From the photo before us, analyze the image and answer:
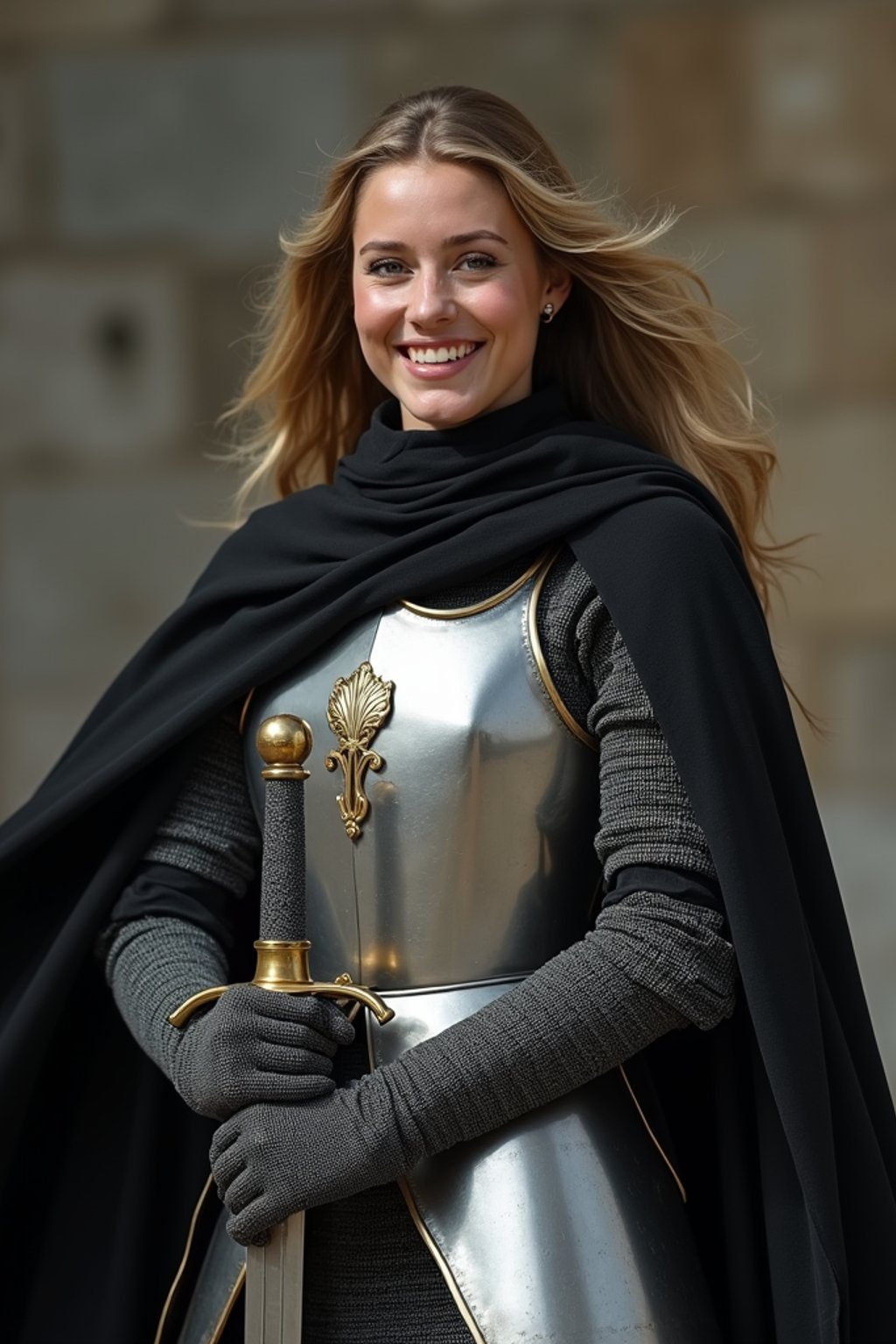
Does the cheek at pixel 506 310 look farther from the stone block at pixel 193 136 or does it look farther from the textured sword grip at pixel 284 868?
the stone block at pixel 193 136

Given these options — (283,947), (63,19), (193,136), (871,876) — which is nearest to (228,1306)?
(283,947)

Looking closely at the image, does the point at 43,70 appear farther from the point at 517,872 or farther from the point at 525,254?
the point at 517,872

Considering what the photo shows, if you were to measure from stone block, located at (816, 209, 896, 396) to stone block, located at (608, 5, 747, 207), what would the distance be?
182 millimetres

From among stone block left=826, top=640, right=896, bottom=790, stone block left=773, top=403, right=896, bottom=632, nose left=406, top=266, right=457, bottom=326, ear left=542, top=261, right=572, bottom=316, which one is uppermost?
stone block left=773, top=403, right=896, bottom=632

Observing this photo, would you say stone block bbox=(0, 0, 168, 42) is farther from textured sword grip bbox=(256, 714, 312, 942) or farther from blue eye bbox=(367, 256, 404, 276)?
textured sword grip bbox=(256, 714, 312, 942)

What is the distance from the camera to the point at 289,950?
1.53m

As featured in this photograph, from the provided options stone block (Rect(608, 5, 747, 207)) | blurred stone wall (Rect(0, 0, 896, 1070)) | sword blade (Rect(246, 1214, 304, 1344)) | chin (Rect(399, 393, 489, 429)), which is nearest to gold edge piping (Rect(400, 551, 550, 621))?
chin (Rect(399, 393, 489, 429))

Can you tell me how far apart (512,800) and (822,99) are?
1993mm

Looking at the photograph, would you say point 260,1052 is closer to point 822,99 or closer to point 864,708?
point 864,708

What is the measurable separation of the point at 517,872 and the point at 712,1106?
0.86 ft

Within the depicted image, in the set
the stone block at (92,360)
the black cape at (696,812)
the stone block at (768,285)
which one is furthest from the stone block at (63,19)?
the black cape at (696,812)

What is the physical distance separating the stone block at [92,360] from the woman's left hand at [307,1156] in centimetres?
208

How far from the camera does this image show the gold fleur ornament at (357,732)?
1.62m

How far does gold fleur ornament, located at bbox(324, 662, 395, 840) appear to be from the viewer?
1625 mm
